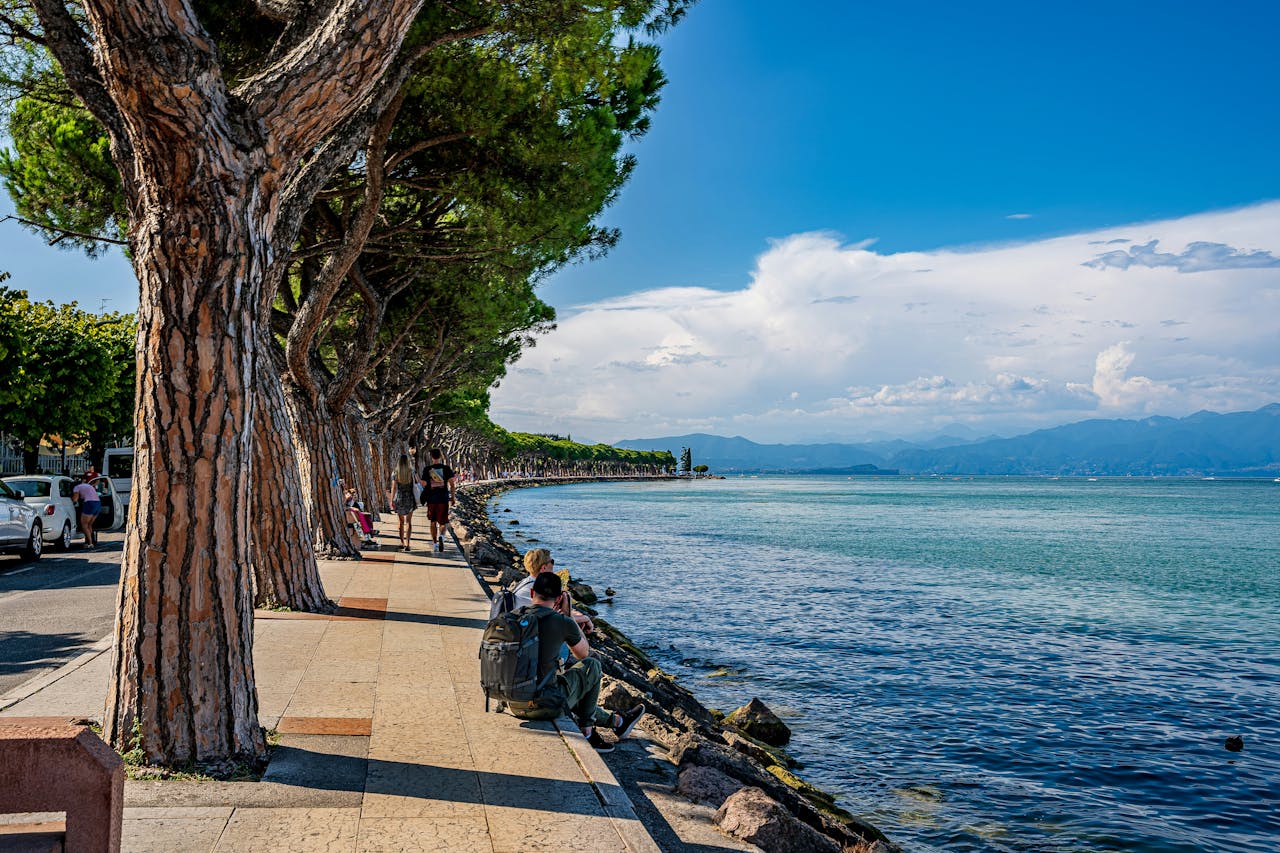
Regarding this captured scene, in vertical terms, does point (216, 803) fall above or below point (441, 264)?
below

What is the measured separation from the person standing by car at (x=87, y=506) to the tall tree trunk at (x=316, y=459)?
19.6 ft

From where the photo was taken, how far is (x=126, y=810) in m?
5.09

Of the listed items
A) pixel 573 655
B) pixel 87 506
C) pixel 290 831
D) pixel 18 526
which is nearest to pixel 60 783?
pixel 290 831

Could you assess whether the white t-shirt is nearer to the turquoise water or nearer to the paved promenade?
the paved promenade

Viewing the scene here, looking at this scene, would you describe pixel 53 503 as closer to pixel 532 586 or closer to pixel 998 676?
pixel 532 586

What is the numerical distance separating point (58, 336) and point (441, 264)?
21195 mm

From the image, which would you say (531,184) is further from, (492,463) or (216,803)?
(492,463)

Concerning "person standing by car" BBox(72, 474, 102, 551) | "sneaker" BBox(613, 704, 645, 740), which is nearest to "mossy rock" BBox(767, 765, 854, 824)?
"sneaker" BBox(613, 704, 645, 740)

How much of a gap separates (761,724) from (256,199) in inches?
347

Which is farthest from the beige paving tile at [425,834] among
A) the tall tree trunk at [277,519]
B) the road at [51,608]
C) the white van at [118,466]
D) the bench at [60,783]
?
the white van at [118,466]

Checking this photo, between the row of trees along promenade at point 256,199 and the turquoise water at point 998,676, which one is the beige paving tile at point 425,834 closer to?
the row of trees along promenade at point 256,199

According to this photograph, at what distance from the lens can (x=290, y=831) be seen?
195 inches

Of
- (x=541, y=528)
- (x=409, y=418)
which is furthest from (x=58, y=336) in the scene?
(x=541, y=528)

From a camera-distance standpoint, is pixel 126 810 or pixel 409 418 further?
pixel 409 418
